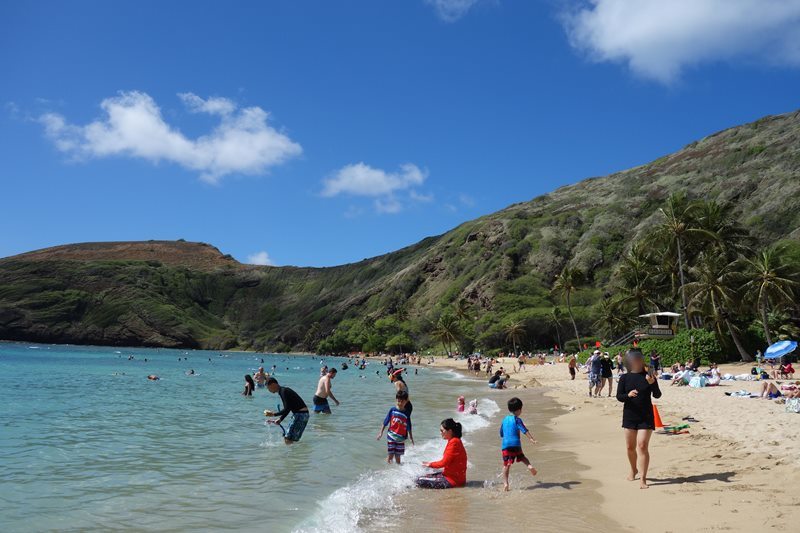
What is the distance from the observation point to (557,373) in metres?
43.0

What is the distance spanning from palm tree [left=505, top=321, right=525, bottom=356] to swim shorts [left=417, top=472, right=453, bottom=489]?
73.9 meters

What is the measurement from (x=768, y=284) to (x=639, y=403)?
33.2 metres

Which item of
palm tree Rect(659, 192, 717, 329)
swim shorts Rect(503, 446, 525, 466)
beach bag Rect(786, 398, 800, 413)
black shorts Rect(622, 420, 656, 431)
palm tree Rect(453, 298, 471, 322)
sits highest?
palm tree Rect(659, 192, 717, 329)

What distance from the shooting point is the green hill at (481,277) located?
295ft

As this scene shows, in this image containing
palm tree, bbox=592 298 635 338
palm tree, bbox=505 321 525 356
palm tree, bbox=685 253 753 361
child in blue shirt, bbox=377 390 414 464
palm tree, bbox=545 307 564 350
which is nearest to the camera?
child in blue shirt, bbox=377 390 414 464

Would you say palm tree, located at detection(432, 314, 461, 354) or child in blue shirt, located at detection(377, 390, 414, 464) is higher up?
palm tree, located at detection(432, 314, 461, 354)

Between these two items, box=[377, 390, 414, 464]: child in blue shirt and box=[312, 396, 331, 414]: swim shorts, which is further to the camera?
box=[312, 396, 331, 414]: swim shorts

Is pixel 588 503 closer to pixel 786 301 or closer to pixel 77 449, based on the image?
pixel 77 449

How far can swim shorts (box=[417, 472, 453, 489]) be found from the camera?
8.50 meters

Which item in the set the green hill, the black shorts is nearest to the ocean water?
the black shorts

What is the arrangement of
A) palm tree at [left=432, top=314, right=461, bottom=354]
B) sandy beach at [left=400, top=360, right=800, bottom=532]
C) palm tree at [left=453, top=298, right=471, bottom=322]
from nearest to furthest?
sandy beach at [left=400, top=360, right=800, bottom=532], palm tree at [left=432, top=314, right=461, bottom=354], palm tree at [left=453, top=298, right=471, bottom=322]

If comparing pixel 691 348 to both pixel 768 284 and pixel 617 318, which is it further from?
pixel 617 318

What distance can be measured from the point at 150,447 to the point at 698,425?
1198 centimetres

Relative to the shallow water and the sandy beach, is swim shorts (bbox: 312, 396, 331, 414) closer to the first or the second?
the sandy beach
